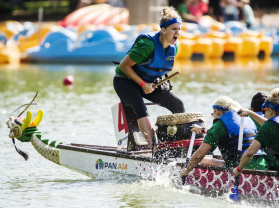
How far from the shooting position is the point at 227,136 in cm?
674

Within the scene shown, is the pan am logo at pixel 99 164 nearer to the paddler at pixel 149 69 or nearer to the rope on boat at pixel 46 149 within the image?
the rope on boat at pixel 46 149

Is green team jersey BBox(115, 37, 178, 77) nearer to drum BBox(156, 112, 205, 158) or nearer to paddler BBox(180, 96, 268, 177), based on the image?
drum BBox(156, 112, 205, 158)

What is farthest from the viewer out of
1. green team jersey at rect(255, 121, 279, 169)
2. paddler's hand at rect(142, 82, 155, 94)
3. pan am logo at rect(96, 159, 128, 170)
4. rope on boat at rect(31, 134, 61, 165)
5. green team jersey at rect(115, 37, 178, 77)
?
rope on boat at rect(31, 134, 61, 165)

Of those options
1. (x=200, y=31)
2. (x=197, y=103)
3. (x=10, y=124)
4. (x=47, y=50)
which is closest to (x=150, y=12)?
(x=200, y=31)

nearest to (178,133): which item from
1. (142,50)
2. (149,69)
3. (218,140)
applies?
(149,69)

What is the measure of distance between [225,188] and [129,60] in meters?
1.86

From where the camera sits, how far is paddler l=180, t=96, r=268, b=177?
664cm

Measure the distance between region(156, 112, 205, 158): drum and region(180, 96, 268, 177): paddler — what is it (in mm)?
602

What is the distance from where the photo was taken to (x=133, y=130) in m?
7.95

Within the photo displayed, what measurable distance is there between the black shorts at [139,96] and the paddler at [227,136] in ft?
3.20

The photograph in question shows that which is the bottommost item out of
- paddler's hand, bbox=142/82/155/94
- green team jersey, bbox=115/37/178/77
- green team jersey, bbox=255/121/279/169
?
green team jersey, bbox=255/121/279/169

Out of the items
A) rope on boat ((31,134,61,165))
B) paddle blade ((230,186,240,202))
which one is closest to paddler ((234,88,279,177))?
paddle blade ((230,186,240,202))

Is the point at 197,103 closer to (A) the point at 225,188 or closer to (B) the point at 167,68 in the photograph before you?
(B) the point at 167,68

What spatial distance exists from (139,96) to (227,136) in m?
1.35
